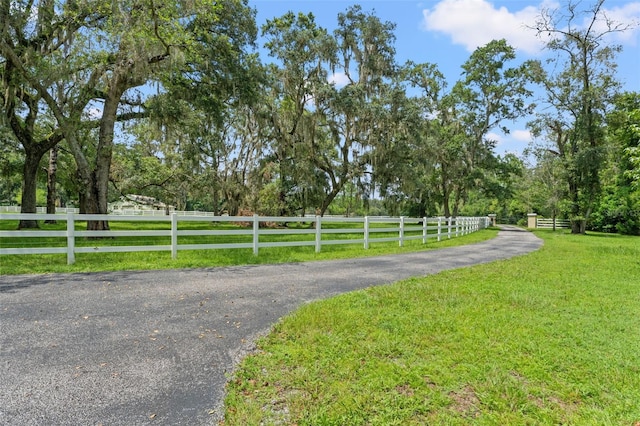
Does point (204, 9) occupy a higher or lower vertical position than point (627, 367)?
higher

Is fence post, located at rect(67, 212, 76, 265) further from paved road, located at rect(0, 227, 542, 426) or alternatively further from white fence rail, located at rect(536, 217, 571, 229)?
white fence rail, located at rect(536, 217, 571, 229)

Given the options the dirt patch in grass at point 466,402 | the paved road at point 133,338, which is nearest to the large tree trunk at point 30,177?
the paved road at point 133,338

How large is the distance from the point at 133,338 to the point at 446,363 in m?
2.88

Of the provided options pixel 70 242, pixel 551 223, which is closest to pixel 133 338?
pixel 70 242

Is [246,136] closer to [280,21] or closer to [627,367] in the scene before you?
[280,21]

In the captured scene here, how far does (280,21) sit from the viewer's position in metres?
19.1

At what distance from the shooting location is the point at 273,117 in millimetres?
20938

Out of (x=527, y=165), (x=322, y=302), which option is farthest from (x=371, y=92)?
(x=527, y=165)

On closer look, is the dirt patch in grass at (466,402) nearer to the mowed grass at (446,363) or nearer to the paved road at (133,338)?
the mowed grass at (446,363)

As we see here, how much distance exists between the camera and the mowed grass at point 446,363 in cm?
229

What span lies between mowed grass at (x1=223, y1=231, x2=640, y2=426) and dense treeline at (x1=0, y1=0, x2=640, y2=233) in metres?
6.04

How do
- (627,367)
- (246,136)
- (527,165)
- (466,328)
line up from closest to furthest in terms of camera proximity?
(627,367)
(466,328)
(246,136)
(527,165)

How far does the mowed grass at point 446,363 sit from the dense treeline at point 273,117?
6037 mm

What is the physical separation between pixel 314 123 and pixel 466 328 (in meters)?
17.5
